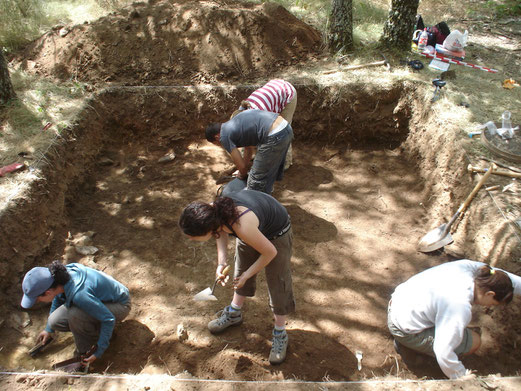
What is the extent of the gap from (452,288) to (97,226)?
366 centimetres

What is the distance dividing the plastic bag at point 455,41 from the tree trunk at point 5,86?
6311 millimetres

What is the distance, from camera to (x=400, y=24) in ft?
18.6

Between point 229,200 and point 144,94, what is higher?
point 229,200

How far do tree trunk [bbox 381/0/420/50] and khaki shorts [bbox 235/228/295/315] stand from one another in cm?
463

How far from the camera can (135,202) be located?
459cm

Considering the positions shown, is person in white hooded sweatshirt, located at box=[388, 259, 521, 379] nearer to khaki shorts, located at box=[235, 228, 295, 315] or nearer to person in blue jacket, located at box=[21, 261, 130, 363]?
Result: khaki shorts, located at box=[235, 228, 295, 315]

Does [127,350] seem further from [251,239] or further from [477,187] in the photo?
[477,187]

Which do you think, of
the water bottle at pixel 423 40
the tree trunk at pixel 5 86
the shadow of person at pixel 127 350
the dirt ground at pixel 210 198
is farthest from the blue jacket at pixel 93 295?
the water bottle at pixel 423 40

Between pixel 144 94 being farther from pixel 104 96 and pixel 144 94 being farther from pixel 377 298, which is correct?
pixel 377 298

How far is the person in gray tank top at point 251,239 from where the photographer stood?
83.1 inches

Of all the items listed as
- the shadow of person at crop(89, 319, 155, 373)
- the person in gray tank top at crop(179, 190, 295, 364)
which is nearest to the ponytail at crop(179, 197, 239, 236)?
the person in gray tank top at crop(179, 190, 295, 364)

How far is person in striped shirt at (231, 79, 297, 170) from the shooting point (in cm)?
384

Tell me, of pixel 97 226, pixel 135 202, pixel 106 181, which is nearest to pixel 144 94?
pixel 106 181

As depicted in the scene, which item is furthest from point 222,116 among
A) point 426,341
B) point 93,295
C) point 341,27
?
point 426,341
